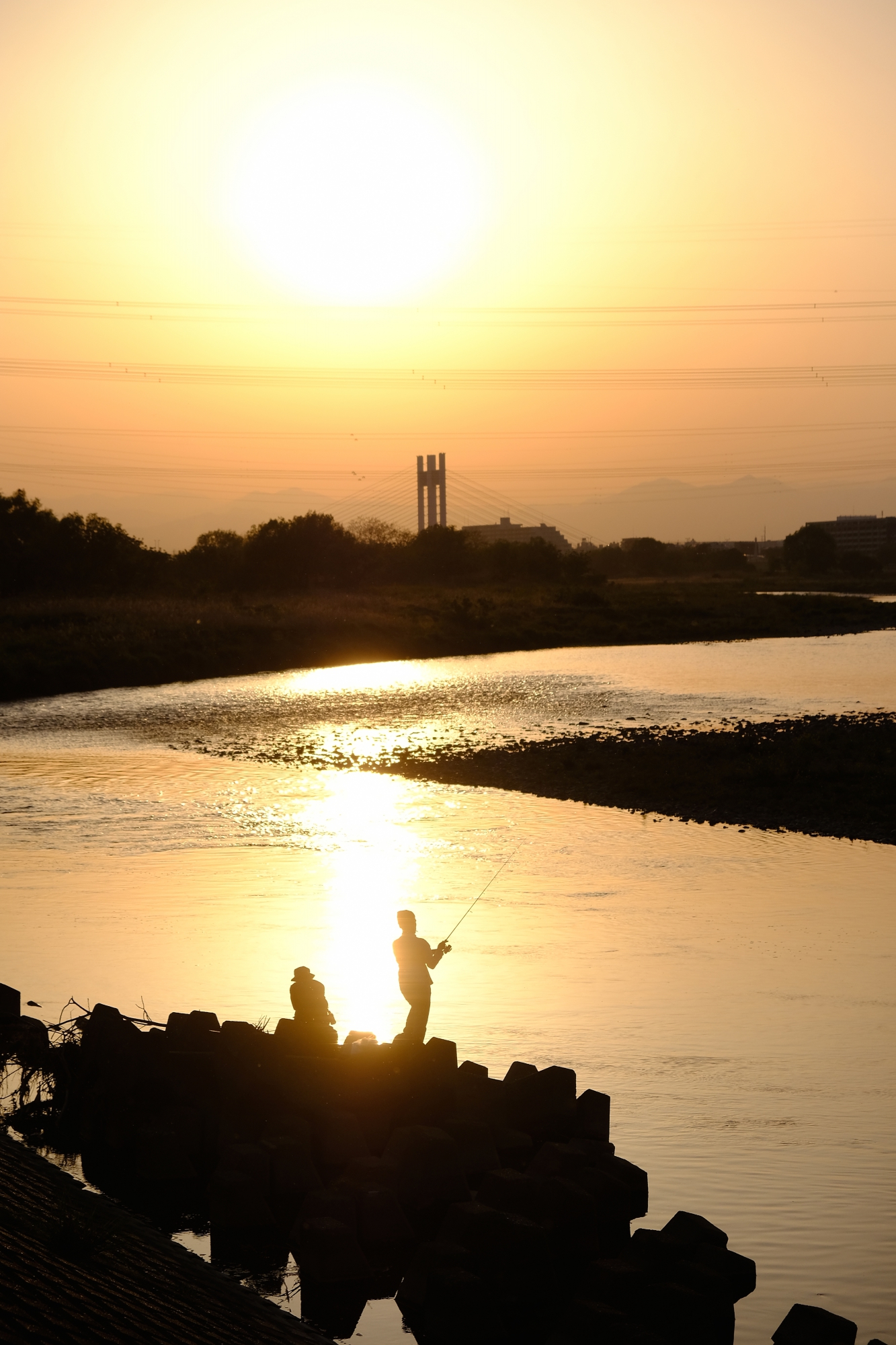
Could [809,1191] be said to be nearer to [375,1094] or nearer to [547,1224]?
[547,1224]

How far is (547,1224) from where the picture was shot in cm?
865

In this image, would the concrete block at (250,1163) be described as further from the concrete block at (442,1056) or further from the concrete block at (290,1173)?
the concrete block at (442,1056)

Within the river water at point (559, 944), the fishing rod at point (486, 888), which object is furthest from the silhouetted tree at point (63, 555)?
the fishing rod at point (486, 888)

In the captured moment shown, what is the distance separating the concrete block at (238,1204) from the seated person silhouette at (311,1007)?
170 cm

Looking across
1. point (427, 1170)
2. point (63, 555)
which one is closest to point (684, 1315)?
point (427, 1170)

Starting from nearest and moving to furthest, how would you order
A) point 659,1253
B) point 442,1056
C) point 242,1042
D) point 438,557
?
point 659,1253
point 442,1056
point 242,1042
point 438,557

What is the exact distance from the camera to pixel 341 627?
80.0 m

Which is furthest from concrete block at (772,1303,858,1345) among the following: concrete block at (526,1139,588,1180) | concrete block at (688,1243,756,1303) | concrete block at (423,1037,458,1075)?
concrete block at (423,1037,458,1075)

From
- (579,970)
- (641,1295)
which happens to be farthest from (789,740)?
(641,1295)

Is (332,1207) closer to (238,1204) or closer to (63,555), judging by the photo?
(238,1204)

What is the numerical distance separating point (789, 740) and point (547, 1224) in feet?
91.2

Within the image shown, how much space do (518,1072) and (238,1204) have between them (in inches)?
94.2

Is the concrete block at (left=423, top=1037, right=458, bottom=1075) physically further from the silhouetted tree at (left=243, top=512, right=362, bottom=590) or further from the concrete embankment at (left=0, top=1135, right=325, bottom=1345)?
the silhouetted tree at (left=243, top=512, right=362, bottom=590)

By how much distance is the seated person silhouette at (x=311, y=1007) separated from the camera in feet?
36.5
